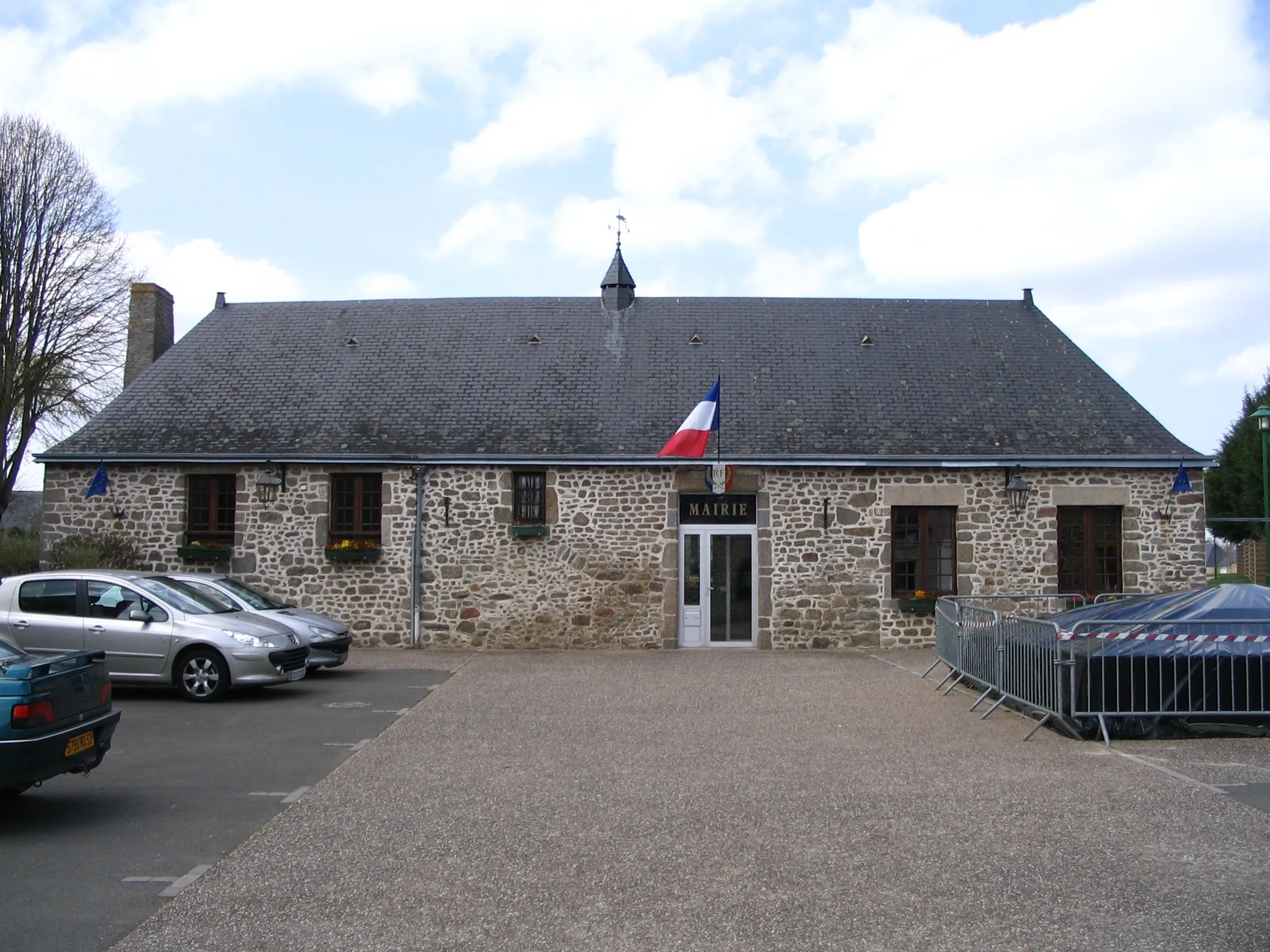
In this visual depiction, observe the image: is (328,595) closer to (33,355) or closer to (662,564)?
(662,564)

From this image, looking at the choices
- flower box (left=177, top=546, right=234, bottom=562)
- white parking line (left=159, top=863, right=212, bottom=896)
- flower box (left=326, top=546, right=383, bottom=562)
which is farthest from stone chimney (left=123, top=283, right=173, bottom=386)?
white parking line (left=159, top=863, right=212, bottom=896)

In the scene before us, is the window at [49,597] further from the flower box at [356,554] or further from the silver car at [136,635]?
the flower box at [356,554]

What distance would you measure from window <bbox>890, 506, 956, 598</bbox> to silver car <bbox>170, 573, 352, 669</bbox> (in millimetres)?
8566

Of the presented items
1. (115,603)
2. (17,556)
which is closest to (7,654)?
(115,603)

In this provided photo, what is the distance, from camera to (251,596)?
14055 mm

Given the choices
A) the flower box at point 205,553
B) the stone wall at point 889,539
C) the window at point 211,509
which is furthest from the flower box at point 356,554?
the stone wall at point 889,539

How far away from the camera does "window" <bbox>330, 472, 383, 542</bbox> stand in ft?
56.9

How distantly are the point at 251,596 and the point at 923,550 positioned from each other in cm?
1007

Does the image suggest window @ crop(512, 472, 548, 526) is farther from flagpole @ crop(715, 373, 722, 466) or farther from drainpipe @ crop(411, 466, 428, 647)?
flagpole @ crop(715, 373, 722, 466)

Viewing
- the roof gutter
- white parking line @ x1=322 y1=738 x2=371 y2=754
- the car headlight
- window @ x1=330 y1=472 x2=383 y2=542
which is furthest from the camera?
window @ x1=330 y1=472 x2=383 y2=542

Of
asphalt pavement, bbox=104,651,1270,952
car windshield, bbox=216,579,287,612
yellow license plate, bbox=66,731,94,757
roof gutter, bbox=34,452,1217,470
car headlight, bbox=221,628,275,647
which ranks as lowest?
asphalt pavement, bbox=104,651,1270,952

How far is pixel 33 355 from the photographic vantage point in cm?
2608

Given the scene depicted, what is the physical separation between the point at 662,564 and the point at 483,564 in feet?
9.27

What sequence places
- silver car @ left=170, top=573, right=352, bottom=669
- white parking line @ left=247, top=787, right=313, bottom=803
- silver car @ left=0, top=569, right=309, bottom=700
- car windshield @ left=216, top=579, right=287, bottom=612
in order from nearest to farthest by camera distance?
white parking line @ left=247, top=787, right=313, bottom=803
silver car @ left=0, top=569, right=309, bottom=700
silver car @ left=170, top=573, right=352, bottom=669
car windshield @ left=216, top=579, right=287, bottom=612
